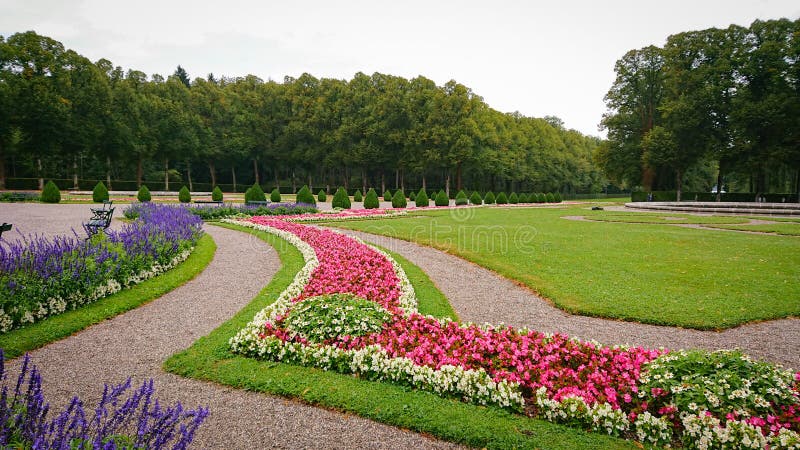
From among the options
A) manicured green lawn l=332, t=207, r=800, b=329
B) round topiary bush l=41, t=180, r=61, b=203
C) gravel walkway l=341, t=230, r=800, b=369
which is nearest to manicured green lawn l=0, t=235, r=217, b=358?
gravel walkway l=341, t=230, r=800, b=369

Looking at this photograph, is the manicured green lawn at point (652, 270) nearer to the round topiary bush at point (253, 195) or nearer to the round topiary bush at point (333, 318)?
the round topiary bush at point (333, 318)

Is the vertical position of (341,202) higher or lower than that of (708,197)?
lower

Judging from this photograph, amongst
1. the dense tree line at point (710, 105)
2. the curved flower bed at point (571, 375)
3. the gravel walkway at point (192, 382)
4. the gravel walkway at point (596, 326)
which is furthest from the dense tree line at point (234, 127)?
the curved flower bed at point (571, 375)

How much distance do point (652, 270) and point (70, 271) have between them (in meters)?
12.2

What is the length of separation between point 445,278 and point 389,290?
2.53 m

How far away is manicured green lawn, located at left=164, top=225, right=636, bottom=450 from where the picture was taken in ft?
11.3

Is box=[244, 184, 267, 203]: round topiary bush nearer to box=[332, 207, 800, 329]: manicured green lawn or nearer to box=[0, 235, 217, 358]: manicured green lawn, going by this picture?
box=[332, 207, 800, 329]: manicured green lawn

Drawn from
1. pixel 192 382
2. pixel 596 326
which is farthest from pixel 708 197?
pixel 192 382

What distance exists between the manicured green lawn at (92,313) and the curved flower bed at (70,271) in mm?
166

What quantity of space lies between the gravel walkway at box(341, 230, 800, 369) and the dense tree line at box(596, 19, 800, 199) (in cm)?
3998

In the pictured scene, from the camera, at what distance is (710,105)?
39.4 m

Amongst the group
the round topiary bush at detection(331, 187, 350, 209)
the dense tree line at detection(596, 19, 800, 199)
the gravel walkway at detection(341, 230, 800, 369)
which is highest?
the dense tree line at detection(596, 19, 800, 199)

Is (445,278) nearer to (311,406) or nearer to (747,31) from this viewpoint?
(311,406)

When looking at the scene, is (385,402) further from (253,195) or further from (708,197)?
(708,197)
